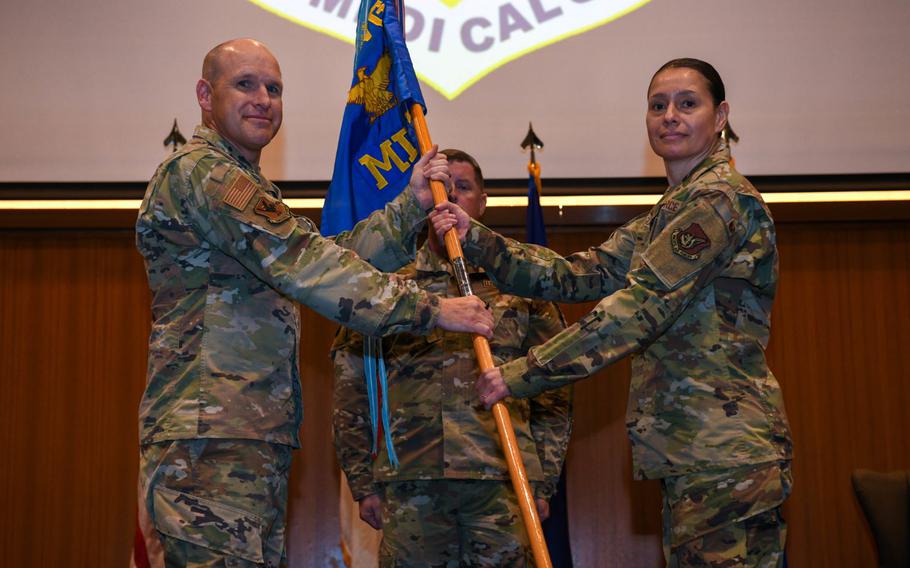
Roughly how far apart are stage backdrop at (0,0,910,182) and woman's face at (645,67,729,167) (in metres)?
2.02

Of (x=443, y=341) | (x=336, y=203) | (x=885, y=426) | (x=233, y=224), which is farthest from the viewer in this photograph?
(x=885, y=426)

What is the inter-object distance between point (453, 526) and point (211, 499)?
1139 mm

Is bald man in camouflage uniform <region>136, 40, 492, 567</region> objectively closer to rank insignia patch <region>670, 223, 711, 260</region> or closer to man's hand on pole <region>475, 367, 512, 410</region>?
man's hand on pole <region>475, 367, 512, 410</region>

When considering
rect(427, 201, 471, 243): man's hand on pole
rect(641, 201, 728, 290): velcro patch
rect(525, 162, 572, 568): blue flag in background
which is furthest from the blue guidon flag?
rect(525, 162, 572, 568): blue flag in background

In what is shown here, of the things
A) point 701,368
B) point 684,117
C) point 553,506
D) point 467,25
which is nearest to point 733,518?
point 701,368

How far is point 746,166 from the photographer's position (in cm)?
476

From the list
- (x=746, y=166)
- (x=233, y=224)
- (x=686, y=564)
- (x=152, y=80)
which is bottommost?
(x=686, y=564)

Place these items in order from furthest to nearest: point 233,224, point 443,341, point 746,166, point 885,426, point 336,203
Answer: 1. point 885,426
2. point 746,166
3. point 443,341
4. point 336,203
5. point 233,224

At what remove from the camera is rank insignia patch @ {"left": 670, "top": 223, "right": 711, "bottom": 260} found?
241 cm

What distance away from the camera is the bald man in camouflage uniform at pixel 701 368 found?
2.30 m

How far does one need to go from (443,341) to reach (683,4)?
2.50 meters

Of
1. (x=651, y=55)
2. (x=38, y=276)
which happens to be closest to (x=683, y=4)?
(x=651, y=55)

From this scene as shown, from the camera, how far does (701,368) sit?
240cm

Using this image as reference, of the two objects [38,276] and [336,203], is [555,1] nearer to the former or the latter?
[336,203]
